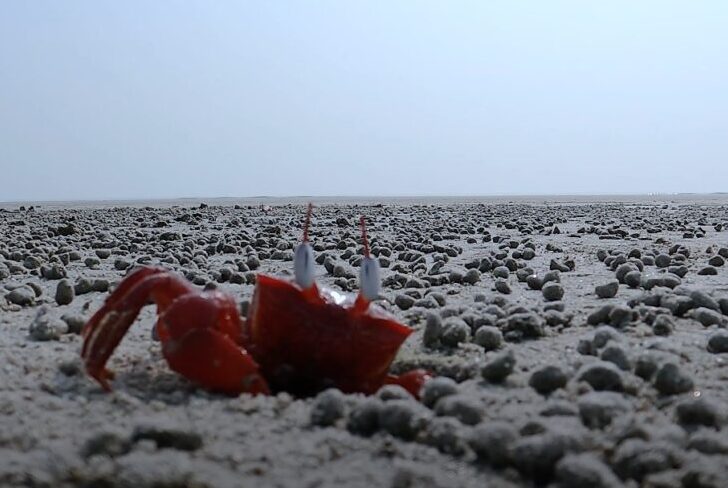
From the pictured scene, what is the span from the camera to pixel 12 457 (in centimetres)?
198

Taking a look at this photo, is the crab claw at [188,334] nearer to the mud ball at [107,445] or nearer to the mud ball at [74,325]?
the mud ball at [107,445]

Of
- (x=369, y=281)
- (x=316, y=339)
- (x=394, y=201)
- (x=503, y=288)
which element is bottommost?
(x=394, y=201)

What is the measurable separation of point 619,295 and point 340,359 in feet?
11.3

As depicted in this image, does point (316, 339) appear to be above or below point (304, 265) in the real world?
below

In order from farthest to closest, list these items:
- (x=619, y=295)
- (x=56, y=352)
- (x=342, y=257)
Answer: (x=342, y=257)
(x=619, y=295)
(x=56, y=352)

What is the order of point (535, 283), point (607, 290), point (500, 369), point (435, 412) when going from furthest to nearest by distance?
point (535, 283) → point (607, 290) → point (500, 369) → point (435, 412)

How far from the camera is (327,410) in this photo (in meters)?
2.38

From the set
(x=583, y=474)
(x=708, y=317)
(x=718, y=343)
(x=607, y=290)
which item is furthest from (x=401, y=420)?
(x=607, y=290)

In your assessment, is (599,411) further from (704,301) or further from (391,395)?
(704,301)

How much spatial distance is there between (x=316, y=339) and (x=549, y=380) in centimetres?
85

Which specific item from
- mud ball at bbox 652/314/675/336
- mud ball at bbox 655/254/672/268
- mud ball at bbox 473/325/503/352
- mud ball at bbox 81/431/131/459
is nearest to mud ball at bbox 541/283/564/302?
mud ball at bbox 652/314/675/336

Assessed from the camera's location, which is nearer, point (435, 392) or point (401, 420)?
point (401, 420)

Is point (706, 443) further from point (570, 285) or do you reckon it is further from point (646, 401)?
point (570, 285)

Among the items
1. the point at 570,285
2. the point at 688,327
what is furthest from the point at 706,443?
the point at 570,285
